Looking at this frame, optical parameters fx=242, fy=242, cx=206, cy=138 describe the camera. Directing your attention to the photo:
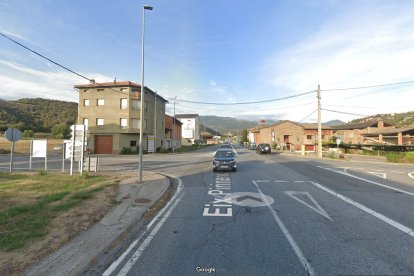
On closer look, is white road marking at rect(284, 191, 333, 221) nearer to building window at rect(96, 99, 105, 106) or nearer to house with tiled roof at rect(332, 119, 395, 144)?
building window at rect(96, 99, 105, 106)

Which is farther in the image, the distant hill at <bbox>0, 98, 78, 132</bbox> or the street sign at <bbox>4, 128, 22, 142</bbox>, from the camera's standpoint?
the distant hill at <bbox>0, 98, 78, 132</bbox>

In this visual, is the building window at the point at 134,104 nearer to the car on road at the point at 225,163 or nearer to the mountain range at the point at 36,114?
the car on road at the point at 225,163

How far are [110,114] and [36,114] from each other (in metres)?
45.5

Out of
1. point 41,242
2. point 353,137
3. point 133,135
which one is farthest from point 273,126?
point 41,242

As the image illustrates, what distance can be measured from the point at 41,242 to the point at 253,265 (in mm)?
3978

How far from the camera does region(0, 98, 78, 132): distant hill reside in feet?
202

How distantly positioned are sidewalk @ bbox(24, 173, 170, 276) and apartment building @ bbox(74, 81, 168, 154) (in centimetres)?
2999

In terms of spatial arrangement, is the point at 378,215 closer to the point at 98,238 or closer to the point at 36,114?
the point at 98,238

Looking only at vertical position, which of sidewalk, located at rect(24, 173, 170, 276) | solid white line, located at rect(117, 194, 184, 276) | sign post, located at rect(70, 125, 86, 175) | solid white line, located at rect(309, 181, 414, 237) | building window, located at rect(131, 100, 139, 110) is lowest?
solid white line, located at rect(117, 194, 184, 276)

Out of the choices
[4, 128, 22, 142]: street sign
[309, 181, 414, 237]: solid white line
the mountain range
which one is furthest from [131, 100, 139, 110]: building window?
the mountain range

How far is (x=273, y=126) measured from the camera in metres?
64.4

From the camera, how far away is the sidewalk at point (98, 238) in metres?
3.78

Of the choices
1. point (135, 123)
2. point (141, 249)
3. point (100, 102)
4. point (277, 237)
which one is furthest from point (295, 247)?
point (100, 102)

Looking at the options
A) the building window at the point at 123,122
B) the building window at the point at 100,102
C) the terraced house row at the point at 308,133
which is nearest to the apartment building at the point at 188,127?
the terraced house row at the point at 308,133
